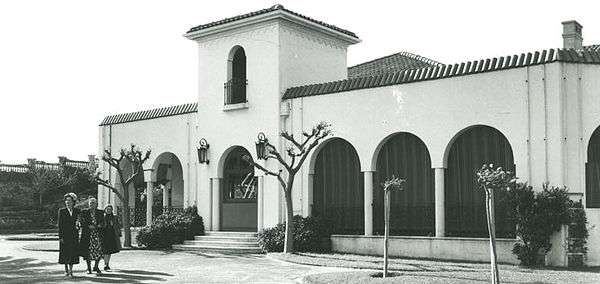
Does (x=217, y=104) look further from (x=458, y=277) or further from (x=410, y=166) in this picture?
(x=458, y=277)

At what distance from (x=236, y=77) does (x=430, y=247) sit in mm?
9116

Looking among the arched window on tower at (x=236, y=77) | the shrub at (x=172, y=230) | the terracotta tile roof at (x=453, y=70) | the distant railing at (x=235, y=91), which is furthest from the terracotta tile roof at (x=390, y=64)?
the shrub at (x=172, y=230)

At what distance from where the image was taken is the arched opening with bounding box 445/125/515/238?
55.2 feet

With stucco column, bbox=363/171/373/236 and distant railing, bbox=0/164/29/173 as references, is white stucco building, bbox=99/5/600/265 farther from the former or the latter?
distant railing, bbox=0/164/29/173

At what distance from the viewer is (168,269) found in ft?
51.4

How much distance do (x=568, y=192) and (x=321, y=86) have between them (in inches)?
307

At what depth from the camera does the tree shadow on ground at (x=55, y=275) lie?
13.6 meters

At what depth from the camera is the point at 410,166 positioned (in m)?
18.7

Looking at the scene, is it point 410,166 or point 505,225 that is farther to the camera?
point 410,166

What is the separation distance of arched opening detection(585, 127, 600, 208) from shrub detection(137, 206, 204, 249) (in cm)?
1198

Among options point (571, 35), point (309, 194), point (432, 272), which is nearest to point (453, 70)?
point (309, 194)

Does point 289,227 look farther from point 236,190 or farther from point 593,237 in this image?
point 593,237

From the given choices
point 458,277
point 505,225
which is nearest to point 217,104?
point 505,225

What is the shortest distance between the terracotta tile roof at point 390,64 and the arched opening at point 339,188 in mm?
7366
